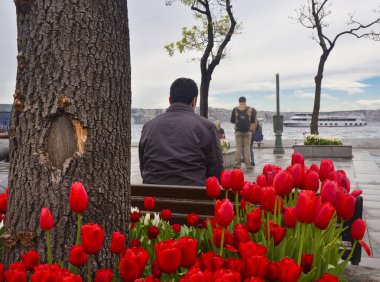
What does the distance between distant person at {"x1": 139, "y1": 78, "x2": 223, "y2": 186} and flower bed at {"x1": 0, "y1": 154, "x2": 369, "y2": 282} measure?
1172 mm

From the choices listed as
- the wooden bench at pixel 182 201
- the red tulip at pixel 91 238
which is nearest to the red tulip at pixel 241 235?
the red tulip at pixel 91 238

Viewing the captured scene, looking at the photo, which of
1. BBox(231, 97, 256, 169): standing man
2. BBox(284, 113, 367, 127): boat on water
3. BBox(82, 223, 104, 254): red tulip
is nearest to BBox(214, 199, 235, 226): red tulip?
BBox(82, 223, 104, 254): red tulip

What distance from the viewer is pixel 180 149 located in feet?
12.3

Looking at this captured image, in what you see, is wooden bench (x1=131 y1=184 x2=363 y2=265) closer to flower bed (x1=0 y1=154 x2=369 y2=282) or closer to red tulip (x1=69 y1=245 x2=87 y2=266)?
flower bed (x1=0 y1=154 x2=369 y2=282)

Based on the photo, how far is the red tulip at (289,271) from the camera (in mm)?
1392

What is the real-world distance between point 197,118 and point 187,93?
0.29m

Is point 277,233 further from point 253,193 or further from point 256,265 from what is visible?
point 256,265

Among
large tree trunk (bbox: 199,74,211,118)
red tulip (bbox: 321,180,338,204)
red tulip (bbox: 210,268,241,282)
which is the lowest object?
red tulip (bbox: 210,268,241,282)

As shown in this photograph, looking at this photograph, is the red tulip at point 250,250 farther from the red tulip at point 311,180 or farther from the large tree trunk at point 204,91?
the large tree trunk at point 204,91

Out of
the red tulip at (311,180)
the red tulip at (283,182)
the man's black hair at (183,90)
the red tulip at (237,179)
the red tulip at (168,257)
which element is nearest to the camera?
the red tulip at (168,257)

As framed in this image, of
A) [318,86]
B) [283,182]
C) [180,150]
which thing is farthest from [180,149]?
[318,86]

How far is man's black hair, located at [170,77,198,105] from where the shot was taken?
404 centimetres

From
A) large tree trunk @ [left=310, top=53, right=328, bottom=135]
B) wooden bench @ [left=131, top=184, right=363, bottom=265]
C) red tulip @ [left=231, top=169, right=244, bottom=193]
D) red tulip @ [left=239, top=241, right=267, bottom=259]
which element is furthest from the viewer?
large tree trunk @ [left=310, top=53, right=328, bottom=135]

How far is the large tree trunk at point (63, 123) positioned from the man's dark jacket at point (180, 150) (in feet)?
4.97
